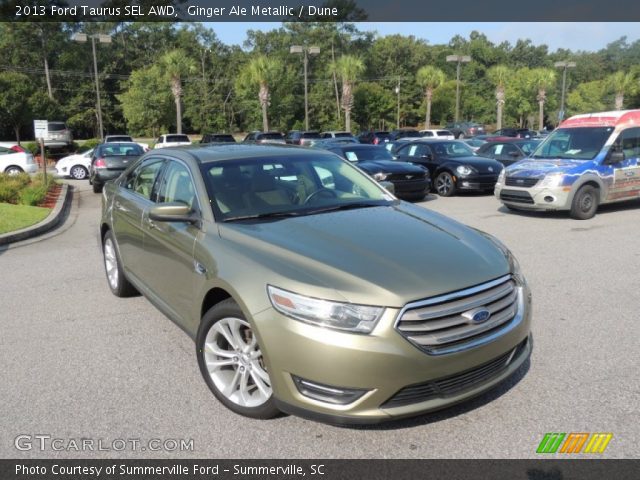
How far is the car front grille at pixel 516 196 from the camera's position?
10438mm

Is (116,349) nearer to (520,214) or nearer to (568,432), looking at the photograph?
(568,432)

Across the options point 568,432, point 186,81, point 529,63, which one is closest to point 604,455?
point 568,432

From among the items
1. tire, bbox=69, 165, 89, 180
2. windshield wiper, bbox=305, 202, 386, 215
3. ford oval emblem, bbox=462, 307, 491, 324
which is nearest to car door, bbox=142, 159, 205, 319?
windshield wiper, bbox=305, 202, 386, 215

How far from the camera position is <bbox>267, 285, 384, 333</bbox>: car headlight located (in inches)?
Result: 110

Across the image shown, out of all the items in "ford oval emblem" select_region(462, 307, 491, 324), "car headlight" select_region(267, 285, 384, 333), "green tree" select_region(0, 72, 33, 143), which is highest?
"green tree" select_region(0, 72, 33, 143)

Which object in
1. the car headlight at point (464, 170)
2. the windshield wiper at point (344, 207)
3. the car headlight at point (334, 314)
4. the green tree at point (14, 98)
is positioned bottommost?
the car headlight at point (464, 170)

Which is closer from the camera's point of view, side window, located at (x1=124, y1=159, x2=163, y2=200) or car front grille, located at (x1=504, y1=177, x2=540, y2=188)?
side window, located at (x1=124, y1=159, x2=163, y2=200)

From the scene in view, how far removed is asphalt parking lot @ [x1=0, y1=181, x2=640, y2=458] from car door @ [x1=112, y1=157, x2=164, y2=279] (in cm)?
60

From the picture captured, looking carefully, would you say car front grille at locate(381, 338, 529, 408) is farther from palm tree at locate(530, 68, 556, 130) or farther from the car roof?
palm tree at locate(530, 68, 556, 130)

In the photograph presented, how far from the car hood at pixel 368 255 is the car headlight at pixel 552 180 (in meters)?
7.04

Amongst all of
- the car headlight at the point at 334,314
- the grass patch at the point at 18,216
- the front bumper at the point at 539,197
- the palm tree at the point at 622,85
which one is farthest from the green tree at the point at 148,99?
the car headlight at the point at 334,314

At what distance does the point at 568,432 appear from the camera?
3.11 metres
